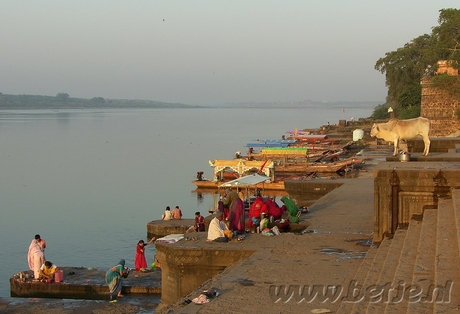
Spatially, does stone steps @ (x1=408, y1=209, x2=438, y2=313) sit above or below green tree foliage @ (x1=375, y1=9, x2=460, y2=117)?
below

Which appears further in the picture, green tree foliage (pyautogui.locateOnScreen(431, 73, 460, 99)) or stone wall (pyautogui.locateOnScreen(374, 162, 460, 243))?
green tree foliage (pyautogui.locateOnScreen(431, 73, 460, 99))

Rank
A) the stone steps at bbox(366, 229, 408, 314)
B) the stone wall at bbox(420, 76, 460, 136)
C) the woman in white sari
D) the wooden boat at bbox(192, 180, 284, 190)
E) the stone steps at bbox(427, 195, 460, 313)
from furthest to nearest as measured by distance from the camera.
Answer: the stone wall at bbox(420, 76, 460, 136) → the wooden boat at bbox(192, 180, 284, 190) → the woman in white sari → the stone steps at bbox(366, 229, 408, 314) → the stone steps at bbox(427, 195, 460, 313)

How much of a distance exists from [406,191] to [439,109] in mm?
32595

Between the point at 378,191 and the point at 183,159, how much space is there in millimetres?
46863

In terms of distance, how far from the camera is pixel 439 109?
40.2m

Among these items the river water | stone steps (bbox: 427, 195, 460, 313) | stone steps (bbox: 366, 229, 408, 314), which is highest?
stone steps (bbox: 427, 195, 460, 313)

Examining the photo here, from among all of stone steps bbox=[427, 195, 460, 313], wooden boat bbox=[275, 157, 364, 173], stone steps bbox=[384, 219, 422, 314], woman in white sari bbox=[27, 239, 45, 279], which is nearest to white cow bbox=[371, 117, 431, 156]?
stone steps bbox=[384, 219, 422, 314]

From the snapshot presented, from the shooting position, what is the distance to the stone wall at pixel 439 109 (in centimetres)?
3956

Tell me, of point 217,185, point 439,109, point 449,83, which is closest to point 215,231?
point 217,185

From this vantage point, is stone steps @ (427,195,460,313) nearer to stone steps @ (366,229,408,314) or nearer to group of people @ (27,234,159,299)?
stone steps @ (366,229,408,314)

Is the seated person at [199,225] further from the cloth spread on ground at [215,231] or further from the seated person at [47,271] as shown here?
the cloth spread on ground at [215,231]

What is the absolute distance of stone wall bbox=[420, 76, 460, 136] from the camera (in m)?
39.6

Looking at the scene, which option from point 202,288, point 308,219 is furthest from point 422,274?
point 308,219

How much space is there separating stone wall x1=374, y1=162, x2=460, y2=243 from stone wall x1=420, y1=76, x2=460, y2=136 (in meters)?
31.3
